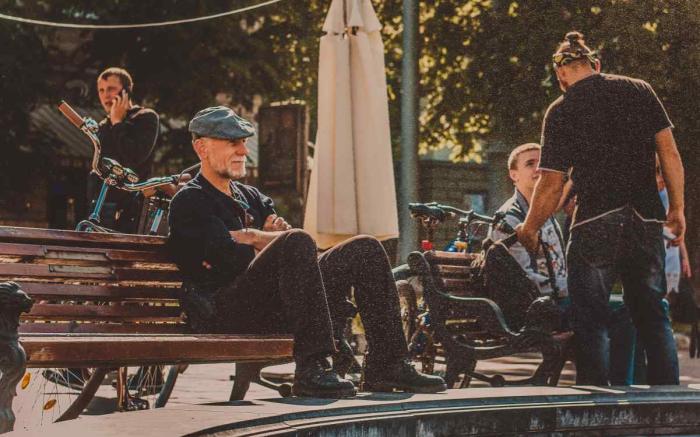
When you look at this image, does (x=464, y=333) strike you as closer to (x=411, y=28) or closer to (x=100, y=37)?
(x=411, y=28)

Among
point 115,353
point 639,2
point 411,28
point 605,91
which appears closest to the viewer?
point 115,353

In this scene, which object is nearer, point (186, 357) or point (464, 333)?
point (186, 357)

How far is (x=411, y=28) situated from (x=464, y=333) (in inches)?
260

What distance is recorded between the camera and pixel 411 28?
14047 mm

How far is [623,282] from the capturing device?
677cm

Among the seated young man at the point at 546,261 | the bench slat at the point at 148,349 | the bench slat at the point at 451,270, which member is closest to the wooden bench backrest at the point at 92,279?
the bench slat at the point at 148,349

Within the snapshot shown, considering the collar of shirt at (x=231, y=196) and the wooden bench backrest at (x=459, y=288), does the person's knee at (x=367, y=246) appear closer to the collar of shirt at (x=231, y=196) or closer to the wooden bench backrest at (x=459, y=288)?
the collar of shirt at (x=231, y=196)

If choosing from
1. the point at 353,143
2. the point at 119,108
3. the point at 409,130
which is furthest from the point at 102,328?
the point at 409,130

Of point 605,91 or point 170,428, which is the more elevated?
point 605,91

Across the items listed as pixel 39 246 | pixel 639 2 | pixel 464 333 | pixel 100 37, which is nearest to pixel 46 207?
pixel 100 37

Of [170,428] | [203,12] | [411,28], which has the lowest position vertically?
[170,428]

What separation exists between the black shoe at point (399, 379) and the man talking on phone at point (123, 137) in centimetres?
345

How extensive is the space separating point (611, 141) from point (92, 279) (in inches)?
106

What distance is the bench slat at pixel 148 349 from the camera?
4.77 meters
